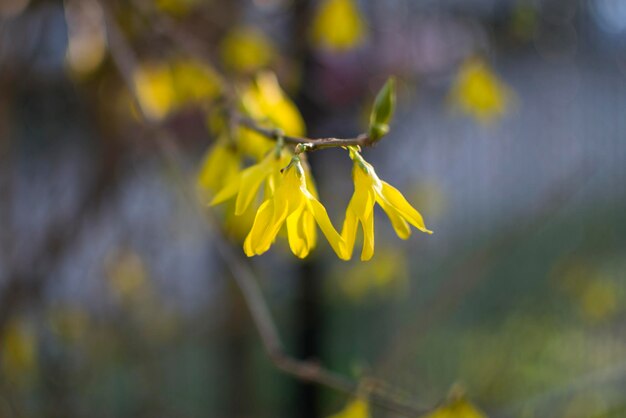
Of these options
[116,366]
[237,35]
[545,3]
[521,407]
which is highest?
[545,3]

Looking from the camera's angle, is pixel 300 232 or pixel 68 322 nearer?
pixel 300 232

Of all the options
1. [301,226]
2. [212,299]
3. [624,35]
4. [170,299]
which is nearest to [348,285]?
[212,299]

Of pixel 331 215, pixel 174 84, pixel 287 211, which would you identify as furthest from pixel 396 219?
pixel 331 215

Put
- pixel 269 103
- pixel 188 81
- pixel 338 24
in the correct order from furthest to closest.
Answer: pixel 338 24 < pixel 188 81 < pixel 269 103

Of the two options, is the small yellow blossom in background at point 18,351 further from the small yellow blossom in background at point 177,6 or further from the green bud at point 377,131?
the green bud at point 377,131

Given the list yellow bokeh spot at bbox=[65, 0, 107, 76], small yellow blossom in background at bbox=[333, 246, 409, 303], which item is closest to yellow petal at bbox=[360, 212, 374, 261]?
yellow bokeh spot at bbox=[65, 0, 107, 76]

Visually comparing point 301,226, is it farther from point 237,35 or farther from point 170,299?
point 170,299

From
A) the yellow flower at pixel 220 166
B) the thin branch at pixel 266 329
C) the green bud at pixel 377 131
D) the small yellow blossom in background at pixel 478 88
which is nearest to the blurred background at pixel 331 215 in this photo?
the small yellow blossom in background at pixel 478 88

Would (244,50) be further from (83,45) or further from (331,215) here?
(331,215)
